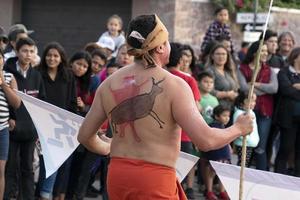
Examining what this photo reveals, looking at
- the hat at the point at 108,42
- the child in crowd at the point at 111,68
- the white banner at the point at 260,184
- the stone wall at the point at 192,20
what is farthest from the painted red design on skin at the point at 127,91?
the stone wall at the point at 192,20

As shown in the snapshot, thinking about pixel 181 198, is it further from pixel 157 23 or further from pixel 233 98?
pixel 233 98

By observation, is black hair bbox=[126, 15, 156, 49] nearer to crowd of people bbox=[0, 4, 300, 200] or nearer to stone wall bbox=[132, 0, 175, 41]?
crowd of people bbox=[0, 4, 300, 200]

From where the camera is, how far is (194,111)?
4.06m

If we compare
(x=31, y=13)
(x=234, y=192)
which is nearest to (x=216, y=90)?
(x=234, y=192)

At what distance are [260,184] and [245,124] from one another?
1667 millimetres

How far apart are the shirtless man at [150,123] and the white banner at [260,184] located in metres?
1.56

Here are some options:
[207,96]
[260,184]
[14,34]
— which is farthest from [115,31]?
[260,184]

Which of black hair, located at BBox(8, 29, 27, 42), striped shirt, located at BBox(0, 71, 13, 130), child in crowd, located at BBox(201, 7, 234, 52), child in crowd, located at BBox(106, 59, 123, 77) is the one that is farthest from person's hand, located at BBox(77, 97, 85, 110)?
child in crowd, located at BBox(201, 7, 234, 52)

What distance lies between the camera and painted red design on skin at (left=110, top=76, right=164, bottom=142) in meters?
4.17

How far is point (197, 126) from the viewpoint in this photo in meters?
4.02

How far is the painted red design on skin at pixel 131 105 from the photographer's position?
417cm

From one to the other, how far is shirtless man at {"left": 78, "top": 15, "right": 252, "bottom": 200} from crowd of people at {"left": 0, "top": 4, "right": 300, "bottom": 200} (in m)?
2.06

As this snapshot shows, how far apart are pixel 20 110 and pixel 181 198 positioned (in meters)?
3.39

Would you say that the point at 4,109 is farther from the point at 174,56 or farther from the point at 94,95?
the point at 174,56
